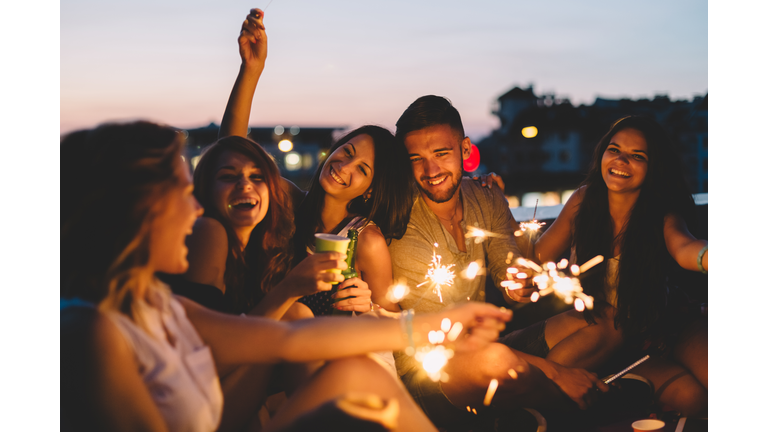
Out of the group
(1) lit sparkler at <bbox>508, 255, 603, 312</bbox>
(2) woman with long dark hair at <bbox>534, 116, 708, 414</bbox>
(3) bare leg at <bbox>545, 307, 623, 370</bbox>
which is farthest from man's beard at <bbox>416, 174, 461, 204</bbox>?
(3) bare leg at <bbox>545, 307, 623, 370</bbox>

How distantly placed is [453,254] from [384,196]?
0.53 m

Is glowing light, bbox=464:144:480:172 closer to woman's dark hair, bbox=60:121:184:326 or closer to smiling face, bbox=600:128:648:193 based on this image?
smiling face, bbox=600:128:648:193

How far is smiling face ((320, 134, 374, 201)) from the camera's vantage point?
2562 mm

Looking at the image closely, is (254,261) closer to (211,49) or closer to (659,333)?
(211,49)

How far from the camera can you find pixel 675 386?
245 centimetres

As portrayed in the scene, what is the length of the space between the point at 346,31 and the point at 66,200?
2.26 m

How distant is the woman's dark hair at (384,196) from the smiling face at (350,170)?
0.13 feet

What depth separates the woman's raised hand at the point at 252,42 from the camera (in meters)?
2.57

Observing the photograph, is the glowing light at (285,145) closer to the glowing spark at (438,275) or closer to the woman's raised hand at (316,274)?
the glowing spark at (438,275)

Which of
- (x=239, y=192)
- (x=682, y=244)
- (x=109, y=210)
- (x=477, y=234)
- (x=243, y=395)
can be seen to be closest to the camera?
(x=109, y=210)

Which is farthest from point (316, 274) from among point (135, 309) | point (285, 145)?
point (285, 145)

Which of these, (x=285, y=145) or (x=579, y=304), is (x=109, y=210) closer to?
(x=579, y=304)
